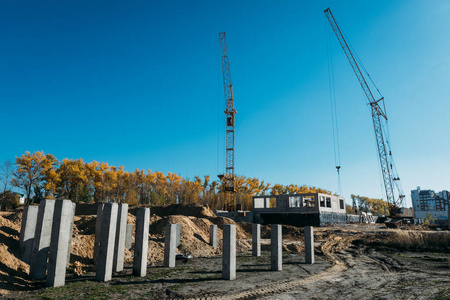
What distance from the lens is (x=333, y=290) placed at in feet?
24.7

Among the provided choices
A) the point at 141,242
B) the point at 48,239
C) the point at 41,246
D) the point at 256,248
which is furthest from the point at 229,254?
the point at 256,248

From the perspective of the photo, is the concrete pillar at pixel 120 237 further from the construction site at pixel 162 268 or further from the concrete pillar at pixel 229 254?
the concrete pillar at pixel 229 254

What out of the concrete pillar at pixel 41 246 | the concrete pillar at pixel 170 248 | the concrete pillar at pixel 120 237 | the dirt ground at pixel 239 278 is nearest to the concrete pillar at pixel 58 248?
the dirt ground at pixel 239 278

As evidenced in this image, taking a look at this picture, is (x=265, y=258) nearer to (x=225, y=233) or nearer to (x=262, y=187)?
(x=225, y=233)

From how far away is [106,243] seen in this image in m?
7.47

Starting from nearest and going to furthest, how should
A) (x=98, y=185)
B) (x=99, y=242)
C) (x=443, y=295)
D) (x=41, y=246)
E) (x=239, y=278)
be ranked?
(x=443, y=295) → (x=41, y=246) → (x=99, y=242) → (x=239, y=278) → (x=98, y=185)

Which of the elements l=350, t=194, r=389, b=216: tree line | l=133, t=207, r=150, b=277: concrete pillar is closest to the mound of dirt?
l=133, t=207, r=150, b=277: concrete pillar

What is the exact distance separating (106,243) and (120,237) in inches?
52.8

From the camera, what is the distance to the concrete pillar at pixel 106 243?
7484 millimetres

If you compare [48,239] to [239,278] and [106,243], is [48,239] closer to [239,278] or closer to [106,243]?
[106,243]

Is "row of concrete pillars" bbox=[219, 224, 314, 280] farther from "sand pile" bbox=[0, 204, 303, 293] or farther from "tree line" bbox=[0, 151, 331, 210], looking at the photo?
"tree line" bbox=[0, 151, 331, 210]

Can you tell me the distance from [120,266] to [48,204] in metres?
2.95

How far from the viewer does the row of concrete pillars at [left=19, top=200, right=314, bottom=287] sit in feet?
23.1

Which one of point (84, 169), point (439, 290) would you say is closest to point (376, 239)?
point (439, 290)
